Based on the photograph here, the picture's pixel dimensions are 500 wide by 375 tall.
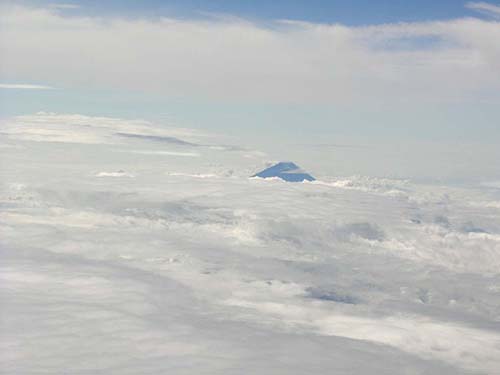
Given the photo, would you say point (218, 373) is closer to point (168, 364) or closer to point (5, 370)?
point (168, 364)

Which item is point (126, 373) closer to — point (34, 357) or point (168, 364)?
point (168, 364)

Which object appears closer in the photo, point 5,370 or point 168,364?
point 5,370

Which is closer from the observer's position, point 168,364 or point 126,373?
point 126,373

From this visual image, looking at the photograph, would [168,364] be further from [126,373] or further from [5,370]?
[5,370]

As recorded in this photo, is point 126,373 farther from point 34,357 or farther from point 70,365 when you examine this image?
point 34,357

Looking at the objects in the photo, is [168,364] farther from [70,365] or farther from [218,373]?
[70,365]

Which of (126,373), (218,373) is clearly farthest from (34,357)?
(218,373)

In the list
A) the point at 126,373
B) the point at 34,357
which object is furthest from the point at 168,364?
the point at 34,357

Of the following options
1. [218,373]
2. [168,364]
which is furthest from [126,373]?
[218,373]
